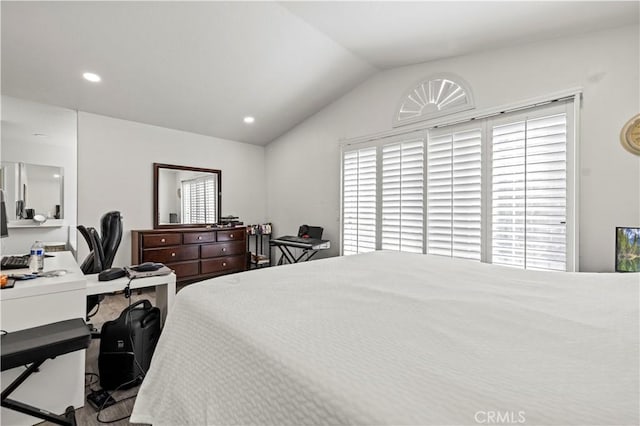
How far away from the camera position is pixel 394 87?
342 centimetres

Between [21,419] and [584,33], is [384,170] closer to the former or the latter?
[584,33]

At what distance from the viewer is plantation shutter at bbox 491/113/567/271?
2.31 metres

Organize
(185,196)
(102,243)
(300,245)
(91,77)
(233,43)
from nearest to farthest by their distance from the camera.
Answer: (102,243) → (233,43) → (91,77) → (300,245) → (185,196)

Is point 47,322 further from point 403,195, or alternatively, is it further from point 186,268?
point 403,195

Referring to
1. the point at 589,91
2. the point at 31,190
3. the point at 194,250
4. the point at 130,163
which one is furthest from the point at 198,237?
the point at 589,91

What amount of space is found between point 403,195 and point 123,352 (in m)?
2.88

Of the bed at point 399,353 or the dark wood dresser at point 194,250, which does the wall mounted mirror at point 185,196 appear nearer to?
the dark wood dresser at point 194,250

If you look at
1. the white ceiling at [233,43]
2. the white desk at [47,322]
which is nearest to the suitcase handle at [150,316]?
the white desk at [47,322]

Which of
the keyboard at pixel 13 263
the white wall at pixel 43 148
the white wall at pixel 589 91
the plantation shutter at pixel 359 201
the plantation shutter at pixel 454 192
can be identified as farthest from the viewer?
the plantation shutter at pixel 359 201

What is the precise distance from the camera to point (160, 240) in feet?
12.9

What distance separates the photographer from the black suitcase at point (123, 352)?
178cm

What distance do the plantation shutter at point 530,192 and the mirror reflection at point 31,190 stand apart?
17.0 feet

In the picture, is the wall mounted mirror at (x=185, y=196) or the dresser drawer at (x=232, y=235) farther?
the dresser drawer at (x=232, y=235)

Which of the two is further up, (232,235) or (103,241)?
(103,241)
